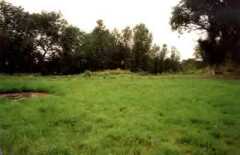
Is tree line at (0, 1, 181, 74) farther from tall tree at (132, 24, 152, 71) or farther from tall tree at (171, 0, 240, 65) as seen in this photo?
tall tree at (171, 0, 240, 65)

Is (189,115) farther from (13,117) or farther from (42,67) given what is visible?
(42,67)

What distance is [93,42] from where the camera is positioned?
50.3 metres

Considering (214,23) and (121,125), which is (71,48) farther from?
(121,125)

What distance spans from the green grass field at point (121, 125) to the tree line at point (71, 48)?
113 feet

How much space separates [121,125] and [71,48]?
4228 centimetres

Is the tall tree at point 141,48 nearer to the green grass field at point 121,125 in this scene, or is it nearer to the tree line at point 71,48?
the tree line at point 71,48

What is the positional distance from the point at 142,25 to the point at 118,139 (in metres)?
43.2

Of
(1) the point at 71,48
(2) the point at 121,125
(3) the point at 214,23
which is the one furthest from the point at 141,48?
(2) the point at 121,125

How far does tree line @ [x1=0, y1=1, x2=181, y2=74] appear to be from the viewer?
45500mm

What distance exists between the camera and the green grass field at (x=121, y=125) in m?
6.37

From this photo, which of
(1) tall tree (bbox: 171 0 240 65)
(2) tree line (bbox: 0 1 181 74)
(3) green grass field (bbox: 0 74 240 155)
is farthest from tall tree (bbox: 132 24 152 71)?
(3) green grass field (bbox: 0 74 240 155)

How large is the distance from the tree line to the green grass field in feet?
113

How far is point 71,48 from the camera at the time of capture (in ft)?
161

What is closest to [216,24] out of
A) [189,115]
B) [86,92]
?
[86,92]
